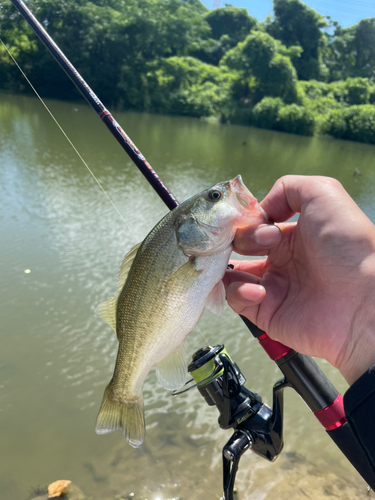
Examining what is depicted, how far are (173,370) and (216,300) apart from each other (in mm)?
395

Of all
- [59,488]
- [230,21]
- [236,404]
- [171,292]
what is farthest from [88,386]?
[230,21]

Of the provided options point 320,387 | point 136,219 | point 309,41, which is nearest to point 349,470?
point 320,387

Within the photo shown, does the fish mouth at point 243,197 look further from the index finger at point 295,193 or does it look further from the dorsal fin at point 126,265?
the dorsal fin at point 126,265

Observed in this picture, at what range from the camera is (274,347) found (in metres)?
1.99

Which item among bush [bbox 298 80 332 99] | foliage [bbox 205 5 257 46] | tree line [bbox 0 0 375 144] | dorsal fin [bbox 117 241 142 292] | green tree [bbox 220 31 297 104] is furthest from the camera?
foliage [bbox 205 5 257 46]

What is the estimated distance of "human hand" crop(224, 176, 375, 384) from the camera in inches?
64.8

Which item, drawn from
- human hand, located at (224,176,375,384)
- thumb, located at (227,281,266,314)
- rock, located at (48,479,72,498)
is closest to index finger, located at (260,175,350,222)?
human hand, located at (224,176,375,384)

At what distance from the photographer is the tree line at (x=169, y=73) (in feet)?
108

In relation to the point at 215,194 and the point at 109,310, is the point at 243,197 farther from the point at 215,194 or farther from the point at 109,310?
the point at 109,310

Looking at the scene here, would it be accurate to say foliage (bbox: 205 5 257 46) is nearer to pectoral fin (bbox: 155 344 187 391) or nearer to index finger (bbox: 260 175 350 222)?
index finger (bbox: 260 175 350 222)

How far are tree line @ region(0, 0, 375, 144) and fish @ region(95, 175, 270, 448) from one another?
3294 centimetres

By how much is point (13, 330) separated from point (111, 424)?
325cm

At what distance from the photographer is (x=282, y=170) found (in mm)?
16078

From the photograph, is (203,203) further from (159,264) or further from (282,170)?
(282,170)
